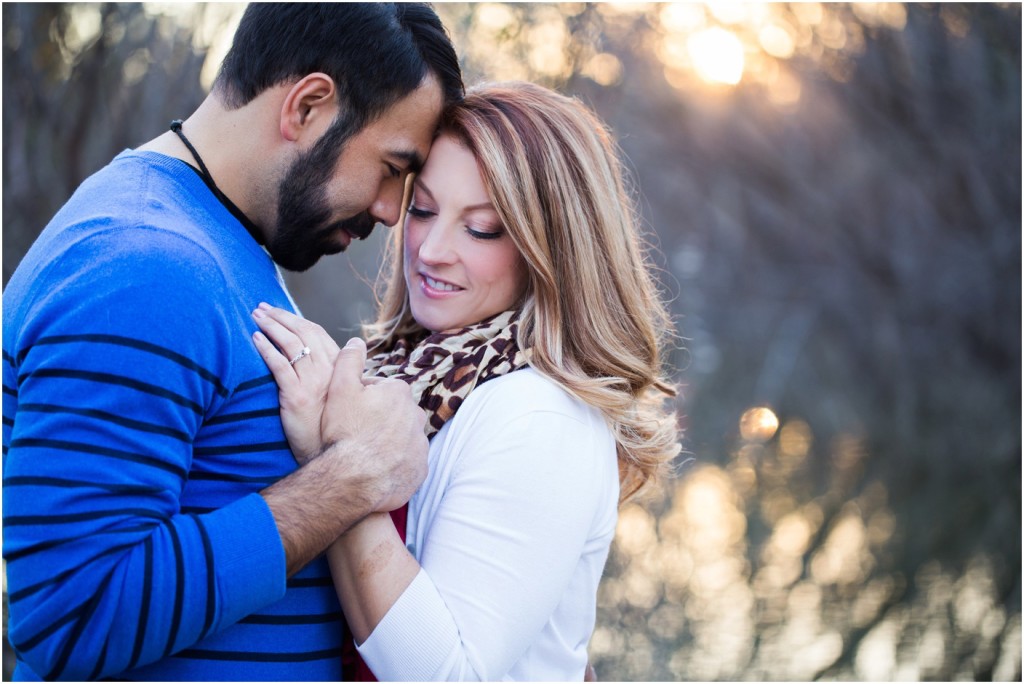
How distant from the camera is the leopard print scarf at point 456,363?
62.7 inches

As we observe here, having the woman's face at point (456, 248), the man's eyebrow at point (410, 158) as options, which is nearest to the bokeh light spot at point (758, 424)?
the woman's face at point (456, 248)

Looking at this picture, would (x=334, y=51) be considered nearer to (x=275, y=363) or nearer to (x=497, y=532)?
(x=275, y=363)

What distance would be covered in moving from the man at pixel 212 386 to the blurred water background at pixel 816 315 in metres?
2.98

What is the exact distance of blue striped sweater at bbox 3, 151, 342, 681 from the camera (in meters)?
1.11

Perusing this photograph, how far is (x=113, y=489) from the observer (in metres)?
1.11

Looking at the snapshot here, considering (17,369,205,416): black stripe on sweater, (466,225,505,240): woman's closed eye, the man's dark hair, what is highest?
the man's dark hair

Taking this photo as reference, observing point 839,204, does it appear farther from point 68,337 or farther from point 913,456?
point 68,337

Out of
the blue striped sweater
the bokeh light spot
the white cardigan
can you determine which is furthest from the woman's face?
the bokeh light spot

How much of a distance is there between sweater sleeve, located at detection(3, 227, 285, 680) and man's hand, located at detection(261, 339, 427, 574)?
0.05 metres

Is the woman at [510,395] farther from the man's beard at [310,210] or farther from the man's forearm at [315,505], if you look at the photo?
the man's beard at [310,210]

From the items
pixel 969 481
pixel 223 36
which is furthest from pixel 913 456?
pixel 223 36

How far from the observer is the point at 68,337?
113 centimetres

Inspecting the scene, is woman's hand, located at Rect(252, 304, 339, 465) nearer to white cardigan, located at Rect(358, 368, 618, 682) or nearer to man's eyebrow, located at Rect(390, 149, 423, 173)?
white cardigan, located at Rect(358, 368, 618, 682)

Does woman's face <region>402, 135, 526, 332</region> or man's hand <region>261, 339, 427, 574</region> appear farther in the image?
woman's face <region>402, 135, 526, 332</region>
